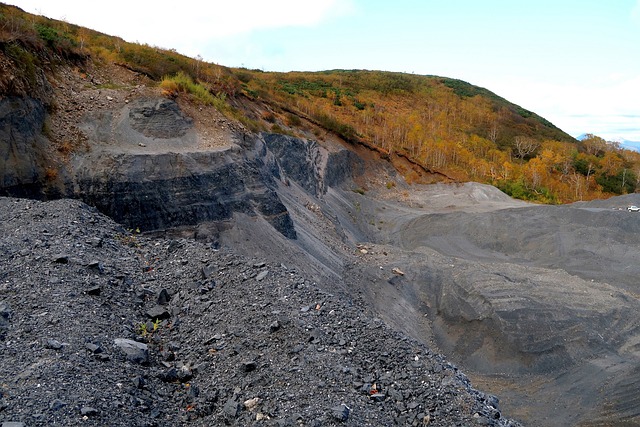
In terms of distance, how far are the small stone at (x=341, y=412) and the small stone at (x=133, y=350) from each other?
8.98 ft

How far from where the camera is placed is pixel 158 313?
8.07 metres

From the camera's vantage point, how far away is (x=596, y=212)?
26984mm

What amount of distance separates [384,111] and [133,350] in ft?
182

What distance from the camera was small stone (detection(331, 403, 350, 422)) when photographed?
5.95 m

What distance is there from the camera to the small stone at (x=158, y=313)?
8.05m

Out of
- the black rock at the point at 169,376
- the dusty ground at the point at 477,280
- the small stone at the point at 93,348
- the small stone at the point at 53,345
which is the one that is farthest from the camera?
the dusty ground at the point at 477,280

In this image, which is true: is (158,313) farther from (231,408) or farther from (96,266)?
(231,408)

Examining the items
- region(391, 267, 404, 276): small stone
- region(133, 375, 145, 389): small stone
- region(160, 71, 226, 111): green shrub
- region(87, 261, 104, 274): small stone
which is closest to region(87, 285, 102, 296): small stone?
region(87, 261, 104, 274): small stone

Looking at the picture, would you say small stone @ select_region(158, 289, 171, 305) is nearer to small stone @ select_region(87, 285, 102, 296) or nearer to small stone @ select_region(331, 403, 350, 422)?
small stone @ select_region(87, 285, 102, 296)

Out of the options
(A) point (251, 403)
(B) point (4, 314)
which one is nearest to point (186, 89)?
(B) point (4, 314)

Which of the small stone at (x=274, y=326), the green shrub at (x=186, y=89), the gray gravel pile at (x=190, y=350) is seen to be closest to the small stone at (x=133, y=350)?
the gray gravel pile at (x=190, y=350)

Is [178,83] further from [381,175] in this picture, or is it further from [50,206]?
[381,175]

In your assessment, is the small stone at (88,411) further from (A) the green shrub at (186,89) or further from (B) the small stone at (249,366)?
(A) the green shrub at (186,89)

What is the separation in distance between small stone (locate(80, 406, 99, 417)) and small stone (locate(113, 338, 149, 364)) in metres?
1.25
